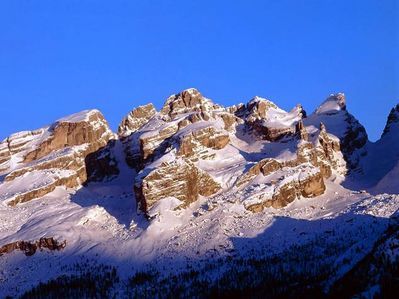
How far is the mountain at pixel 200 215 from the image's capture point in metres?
127

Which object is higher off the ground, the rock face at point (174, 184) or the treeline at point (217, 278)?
the rock face at point (174, 184)

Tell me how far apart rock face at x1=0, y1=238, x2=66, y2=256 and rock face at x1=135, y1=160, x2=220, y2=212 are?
2134 centimetres

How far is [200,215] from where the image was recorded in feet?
513

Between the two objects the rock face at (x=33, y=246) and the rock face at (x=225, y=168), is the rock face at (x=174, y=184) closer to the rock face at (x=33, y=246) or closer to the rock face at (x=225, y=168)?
the rock face at (x=225, y=168)

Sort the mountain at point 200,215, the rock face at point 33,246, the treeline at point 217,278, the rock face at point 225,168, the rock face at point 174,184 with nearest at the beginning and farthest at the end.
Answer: the treeline at point 217,278, the mountain at point 200,215, the rock face at point 33,246, the rock face at point 174,184, the rock face at point 225,168

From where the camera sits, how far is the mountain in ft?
416

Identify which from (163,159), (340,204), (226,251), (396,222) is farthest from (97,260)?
(396,222)

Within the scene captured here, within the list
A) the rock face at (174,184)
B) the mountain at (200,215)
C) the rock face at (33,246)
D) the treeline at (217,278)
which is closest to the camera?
the treeline at (217,278)

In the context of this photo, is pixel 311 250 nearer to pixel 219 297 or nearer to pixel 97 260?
pixel 219 297

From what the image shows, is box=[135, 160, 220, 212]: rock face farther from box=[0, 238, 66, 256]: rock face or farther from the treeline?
the treeline

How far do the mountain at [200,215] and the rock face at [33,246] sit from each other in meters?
0.23

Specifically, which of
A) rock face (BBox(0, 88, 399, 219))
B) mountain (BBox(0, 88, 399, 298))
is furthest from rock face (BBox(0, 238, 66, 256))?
rock face (BBox(0, 88, 399, 219))

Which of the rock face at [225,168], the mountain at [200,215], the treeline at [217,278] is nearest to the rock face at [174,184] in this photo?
the rock face at [225,168]

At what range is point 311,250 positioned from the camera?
12756 centimetres
